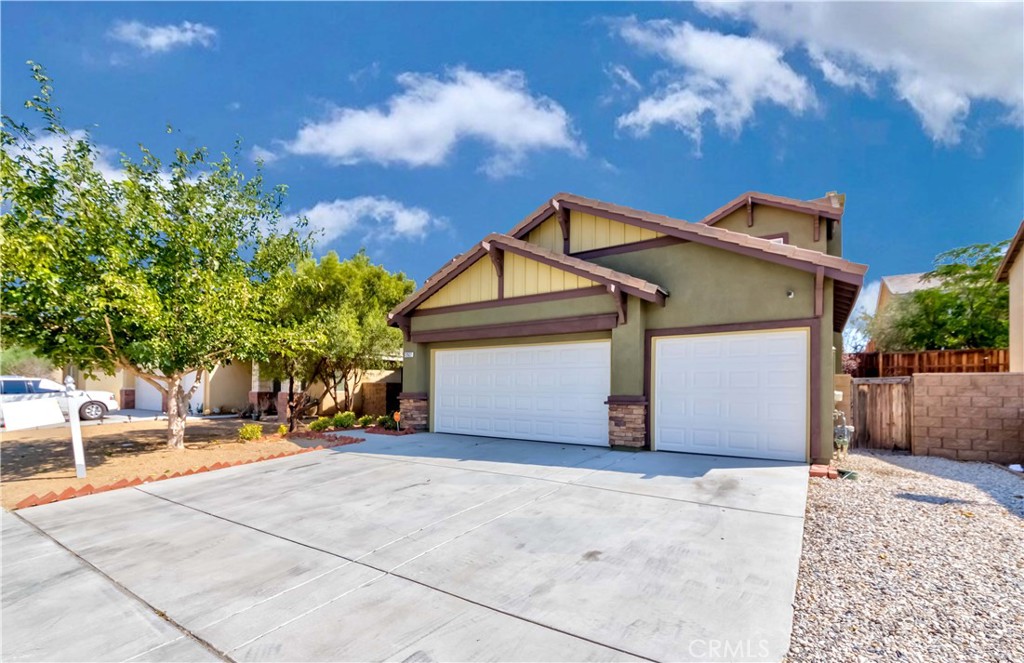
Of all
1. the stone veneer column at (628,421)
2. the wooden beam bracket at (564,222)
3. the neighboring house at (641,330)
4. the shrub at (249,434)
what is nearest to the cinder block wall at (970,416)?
the neighboring house at (641,330)

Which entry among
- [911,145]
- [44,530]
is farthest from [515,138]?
[911,145]

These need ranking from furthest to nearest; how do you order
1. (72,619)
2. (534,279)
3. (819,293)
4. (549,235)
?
1. (549,235)
2. (534,279)
3. (819,293)
4. (72,619)

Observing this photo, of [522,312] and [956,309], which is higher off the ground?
[956,309]

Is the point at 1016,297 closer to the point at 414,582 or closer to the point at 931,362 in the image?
the point at 931,362

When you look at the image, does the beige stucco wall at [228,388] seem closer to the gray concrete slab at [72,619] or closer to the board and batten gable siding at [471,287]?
the board and batten gable siding at [471,287]

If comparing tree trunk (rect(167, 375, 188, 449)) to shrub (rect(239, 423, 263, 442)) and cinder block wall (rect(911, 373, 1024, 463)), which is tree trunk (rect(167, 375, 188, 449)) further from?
cinder block wall (rect(911, 373, 1024, 463))

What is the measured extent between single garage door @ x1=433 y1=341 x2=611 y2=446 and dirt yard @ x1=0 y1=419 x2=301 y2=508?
383 cm

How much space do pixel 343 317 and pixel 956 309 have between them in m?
23.7

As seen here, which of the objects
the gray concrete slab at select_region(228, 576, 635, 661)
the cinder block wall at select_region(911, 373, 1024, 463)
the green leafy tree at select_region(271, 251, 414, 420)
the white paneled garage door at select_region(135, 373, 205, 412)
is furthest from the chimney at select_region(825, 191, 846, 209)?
the white paneled garage door at select_region(135, 373, 205, 412)

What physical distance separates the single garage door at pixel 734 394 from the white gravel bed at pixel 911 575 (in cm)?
172

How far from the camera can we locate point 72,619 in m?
3.35

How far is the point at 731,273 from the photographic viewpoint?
347 inches

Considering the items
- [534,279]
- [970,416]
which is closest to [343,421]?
[534,279]

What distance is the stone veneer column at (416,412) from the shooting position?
1243cm
